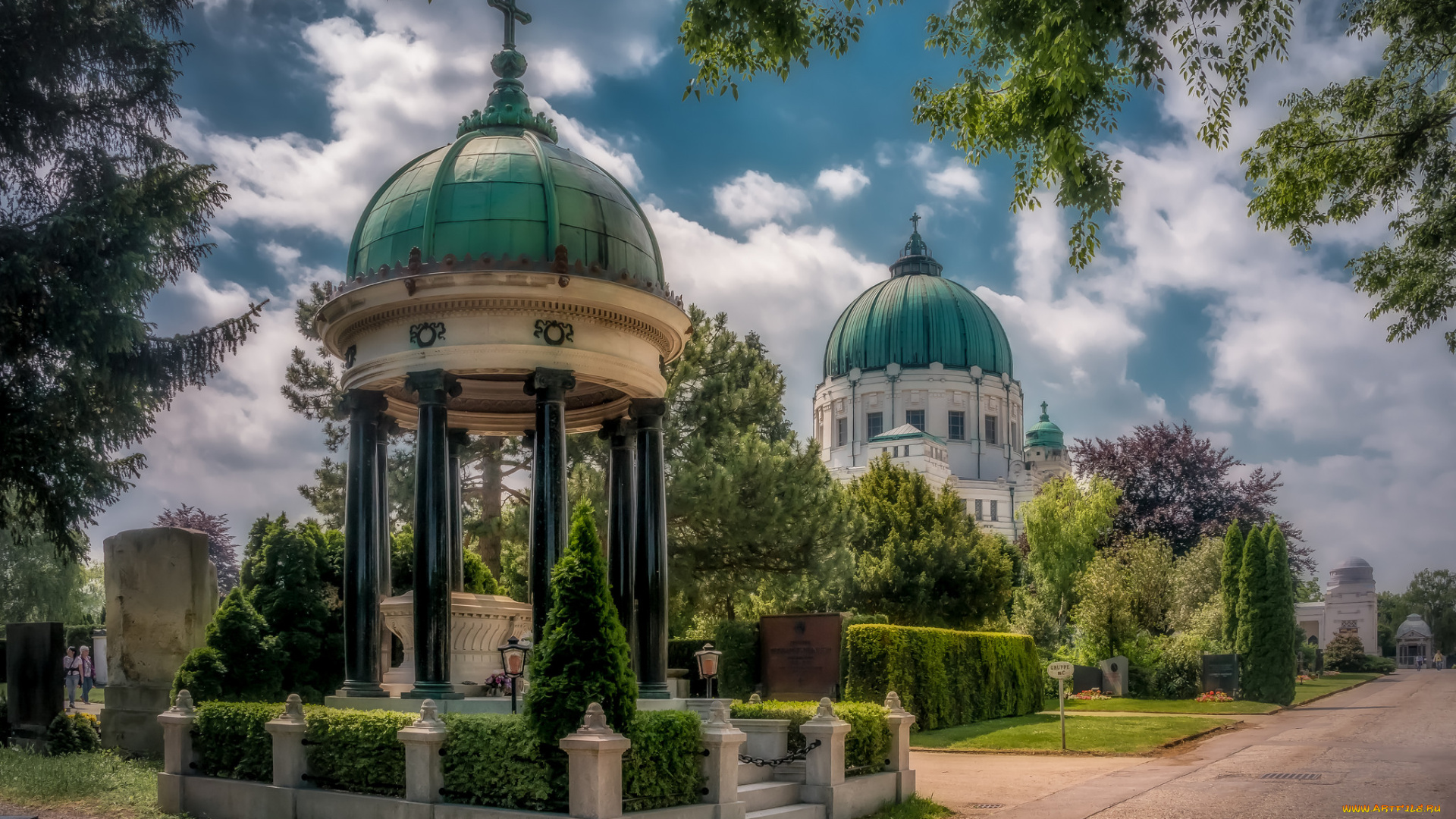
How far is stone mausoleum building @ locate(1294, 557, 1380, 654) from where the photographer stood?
98.2 m

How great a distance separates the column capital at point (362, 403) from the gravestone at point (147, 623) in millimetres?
5046

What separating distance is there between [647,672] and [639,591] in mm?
1112

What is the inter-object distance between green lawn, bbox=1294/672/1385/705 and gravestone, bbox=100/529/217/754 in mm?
35754

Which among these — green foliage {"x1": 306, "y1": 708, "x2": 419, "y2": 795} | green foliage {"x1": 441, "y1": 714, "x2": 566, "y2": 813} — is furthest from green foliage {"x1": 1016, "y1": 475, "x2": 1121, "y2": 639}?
green foliage {"x1": 441, "y1": 714, "x2": 566, "y2": 813}

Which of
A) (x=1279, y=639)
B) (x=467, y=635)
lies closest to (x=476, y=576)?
(x=467, y=635)

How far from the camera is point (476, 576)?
21203 mm

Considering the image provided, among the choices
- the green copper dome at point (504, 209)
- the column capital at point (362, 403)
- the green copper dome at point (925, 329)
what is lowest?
the column capital at point (362, 403)

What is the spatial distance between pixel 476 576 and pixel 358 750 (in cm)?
773

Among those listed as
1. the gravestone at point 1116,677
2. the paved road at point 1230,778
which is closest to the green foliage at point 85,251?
the paved road at point 1230,778

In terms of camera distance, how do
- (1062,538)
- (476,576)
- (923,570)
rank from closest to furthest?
1. (476,576)
2. (923,570)
3. (1062,538)

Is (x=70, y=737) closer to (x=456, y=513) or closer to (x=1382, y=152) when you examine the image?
(x=456, y=513)

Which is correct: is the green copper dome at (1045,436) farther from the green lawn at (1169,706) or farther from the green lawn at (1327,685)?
the green lawn at (1169,706)

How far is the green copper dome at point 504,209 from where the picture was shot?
15.9m

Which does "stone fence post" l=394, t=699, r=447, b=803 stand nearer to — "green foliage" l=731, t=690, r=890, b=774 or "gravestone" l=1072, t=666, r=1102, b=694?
"green foliage" l=731, t=690, r=890, b=774
